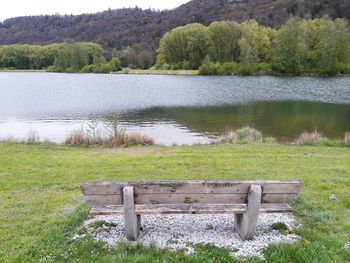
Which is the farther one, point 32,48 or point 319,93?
point 32,48

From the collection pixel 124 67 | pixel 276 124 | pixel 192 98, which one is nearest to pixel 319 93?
pixel 192 98

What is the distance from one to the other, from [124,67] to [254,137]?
11152cm

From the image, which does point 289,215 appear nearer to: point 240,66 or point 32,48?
point 240,66

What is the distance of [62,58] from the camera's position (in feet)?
419

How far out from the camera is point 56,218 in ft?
19.6

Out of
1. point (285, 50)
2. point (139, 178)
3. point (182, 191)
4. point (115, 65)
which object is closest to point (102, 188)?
point (182, 191)

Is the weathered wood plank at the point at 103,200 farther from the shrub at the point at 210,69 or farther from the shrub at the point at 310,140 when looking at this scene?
the shrub at the point at 210,69

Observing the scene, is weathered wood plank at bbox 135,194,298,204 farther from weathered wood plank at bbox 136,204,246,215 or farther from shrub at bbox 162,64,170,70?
shrub at bbox 162,64,170,70

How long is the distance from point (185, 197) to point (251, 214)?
0.98 meters

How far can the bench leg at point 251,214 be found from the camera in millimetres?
4820

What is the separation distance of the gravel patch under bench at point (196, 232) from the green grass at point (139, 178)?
0.19m

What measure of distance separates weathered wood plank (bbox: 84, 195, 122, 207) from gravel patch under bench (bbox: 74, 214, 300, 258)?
53 centimetres

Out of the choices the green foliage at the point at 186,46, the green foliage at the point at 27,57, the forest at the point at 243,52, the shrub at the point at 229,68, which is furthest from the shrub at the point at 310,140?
the green foliage at the point at 27,57

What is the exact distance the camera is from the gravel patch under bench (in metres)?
4.90
